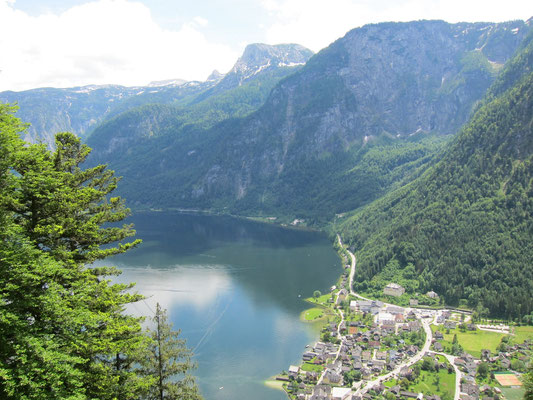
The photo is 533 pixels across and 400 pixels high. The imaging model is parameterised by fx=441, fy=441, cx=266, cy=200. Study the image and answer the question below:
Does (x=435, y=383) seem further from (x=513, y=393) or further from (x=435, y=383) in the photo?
(x=513, y=393)

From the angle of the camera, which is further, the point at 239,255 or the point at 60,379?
the point at 239,255

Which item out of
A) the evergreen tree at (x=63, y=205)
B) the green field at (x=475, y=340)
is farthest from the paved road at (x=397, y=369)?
the evergreen tree at (x=63, y=205)

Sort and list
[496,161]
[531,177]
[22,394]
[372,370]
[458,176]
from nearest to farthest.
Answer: [22,394]
[372,370]
[531,177]
[496,161]
[458,176]

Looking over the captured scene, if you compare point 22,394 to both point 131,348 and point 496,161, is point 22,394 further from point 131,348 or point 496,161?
point 496,161

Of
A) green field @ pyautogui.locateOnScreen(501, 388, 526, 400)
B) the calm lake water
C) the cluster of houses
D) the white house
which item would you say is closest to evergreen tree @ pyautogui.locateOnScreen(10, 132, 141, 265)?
the white house

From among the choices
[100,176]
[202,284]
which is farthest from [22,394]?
[202,284]

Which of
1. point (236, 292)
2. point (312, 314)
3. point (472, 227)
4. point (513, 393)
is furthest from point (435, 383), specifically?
point (472, 227)

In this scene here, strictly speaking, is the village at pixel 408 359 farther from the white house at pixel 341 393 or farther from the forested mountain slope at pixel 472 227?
the forested mountain slope at pixel 472 227

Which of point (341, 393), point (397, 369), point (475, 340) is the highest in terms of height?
point (475, 340)
